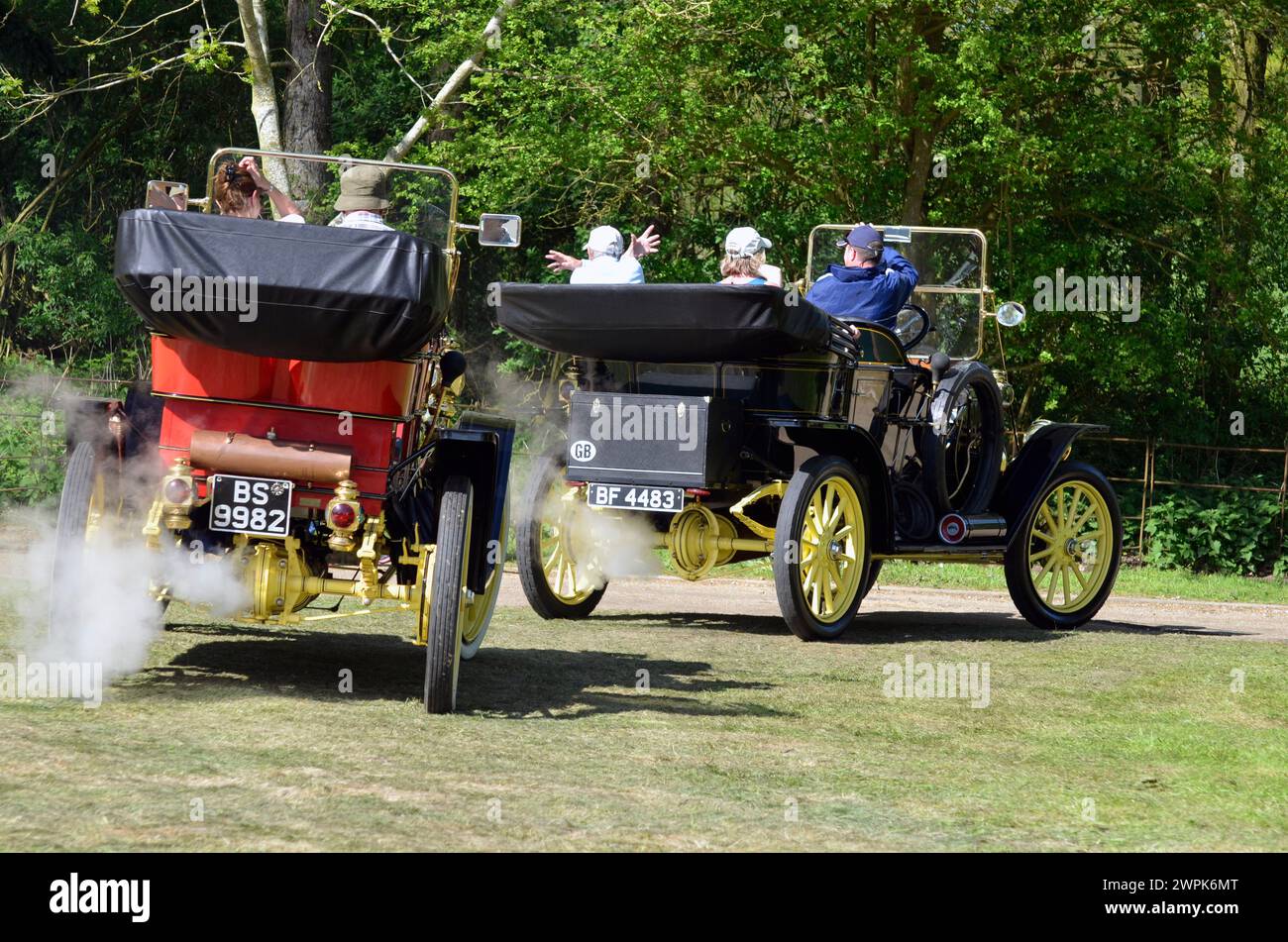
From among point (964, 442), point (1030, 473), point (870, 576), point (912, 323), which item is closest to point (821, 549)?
point (870, 576)

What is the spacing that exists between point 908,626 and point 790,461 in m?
1.74

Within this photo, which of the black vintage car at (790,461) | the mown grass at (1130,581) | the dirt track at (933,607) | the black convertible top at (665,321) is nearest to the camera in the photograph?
the black convertible top at (665,321)

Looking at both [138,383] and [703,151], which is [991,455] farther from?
[703,151]

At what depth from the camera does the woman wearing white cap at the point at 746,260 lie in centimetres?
1048

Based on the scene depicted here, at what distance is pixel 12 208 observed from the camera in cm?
2770

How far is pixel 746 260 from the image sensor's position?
1052 cm

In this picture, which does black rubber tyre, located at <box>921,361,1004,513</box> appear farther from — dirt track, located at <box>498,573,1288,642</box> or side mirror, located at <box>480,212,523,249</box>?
side mirror, located at <box>480,212,523,249</box>

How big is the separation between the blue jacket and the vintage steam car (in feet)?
12.8

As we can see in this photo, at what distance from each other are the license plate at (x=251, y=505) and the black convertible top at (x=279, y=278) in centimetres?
57

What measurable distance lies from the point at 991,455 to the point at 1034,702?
3.69 meters

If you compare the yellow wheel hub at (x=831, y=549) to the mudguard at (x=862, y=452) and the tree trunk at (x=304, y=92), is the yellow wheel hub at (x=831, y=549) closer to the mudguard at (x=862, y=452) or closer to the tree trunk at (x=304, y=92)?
the mudguard at (x=862, y=452)

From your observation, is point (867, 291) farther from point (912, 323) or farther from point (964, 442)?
point (964, 442)

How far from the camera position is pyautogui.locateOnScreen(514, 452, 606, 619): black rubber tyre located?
10.4 metres

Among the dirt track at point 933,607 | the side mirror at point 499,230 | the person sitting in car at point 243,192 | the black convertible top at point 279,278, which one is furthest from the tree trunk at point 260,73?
the black convertible top at point 279,278
